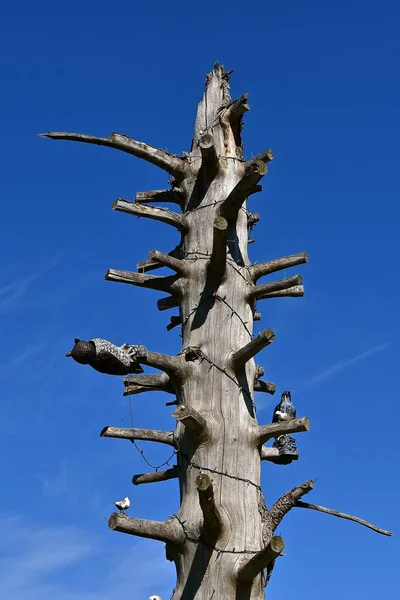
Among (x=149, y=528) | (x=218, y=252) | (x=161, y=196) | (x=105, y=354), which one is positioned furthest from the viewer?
(x=161, y=196)

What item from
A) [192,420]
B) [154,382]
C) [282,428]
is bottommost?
[192,420]

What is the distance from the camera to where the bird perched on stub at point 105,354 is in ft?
18.5

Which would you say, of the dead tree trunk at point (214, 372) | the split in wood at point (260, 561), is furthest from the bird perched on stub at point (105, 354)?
the split in wood at point (260, 561)

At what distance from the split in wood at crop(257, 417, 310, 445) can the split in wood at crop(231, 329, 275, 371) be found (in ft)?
1.47

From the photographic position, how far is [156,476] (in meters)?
6.20

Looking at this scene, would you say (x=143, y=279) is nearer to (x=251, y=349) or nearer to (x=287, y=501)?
(x=251, y=349)

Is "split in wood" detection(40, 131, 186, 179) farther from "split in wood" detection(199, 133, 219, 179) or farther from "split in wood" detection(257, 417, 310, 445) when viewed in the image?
"split in wood" detection(257, 417, 310, 445)

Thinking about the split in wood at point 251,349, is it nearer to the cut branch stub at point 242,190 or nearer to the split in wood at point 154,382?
the split in wood at point 154,382

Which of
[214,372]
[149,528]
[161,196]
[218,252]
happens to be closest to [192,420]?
[214,372]

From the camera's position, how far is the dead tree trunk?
5066 mm

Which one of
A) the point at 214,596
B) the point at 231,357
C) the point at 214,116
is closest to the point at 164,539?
the point at 214,596

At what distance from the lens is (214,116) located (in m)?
7.31

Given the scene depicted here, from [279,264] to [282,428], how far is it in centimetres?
147

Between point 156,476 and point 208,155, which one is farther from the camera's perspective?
point 208,155
